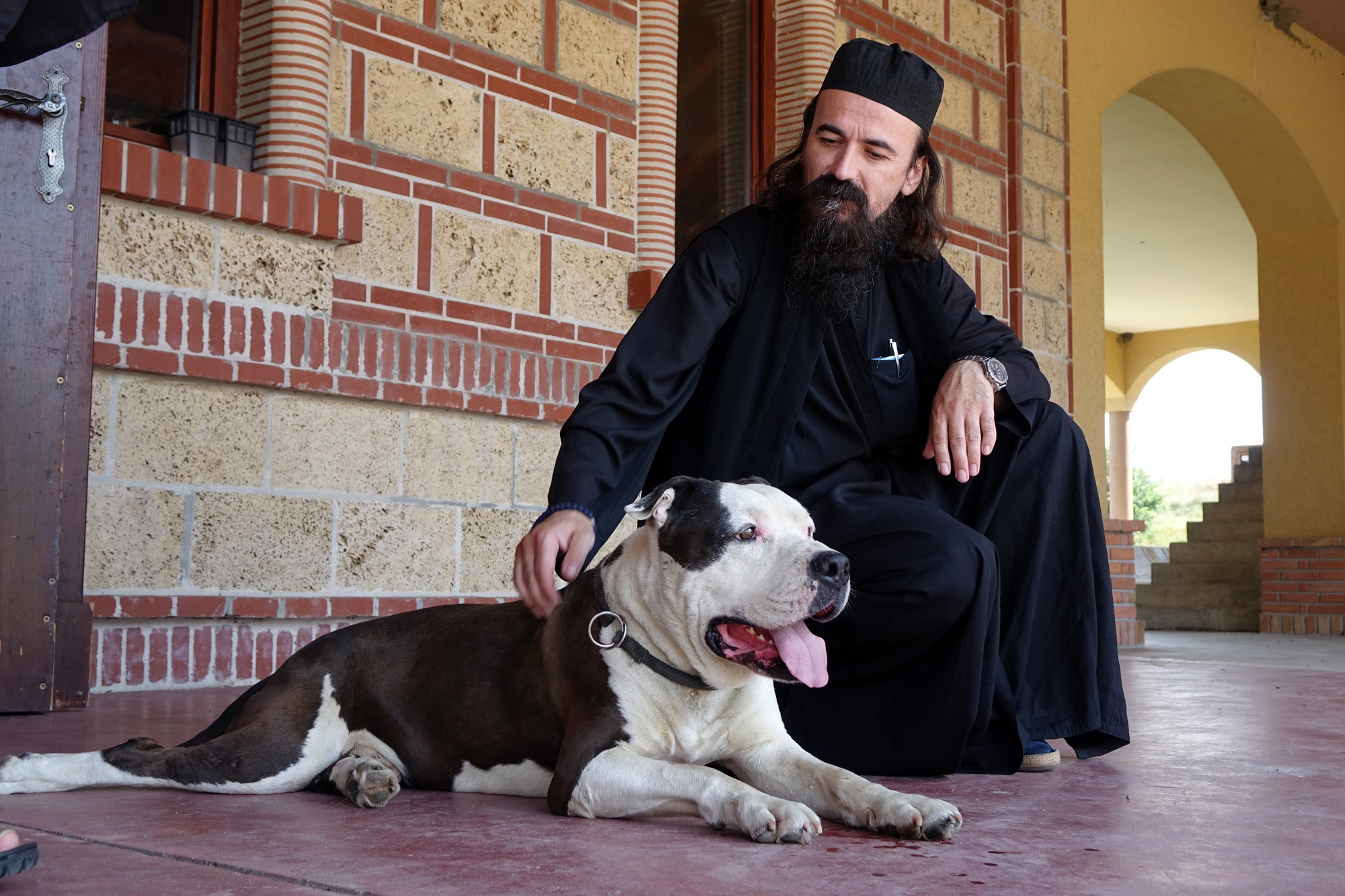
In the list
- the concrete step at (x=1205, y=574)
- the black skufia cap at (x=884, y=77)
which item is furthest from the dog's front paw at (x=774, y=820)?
the concrete step at (x=1205, y=574)

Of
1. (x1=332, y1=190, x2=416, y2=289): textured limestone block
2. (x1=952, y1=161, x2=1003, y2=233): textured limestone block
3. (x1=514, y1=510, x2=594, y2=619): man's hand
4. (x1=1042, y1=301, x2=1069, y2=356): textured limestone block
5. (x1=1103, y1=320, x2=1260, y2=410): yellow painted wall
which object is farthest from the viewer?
(x1=1103, y1=320, x2=1260, y2=410): yellow painted wall

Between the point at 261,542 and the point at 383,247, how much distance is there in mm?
1281

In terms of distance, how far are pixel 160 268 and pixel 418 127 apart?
4.28ft

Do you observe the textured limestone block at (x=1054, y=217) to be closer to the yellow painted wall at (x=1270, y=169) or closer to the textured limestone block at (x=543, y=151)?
the yellow painted wall at (x=1270, y=169)

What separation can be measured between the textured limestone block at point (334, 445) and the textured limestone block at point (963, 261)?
4.23 m

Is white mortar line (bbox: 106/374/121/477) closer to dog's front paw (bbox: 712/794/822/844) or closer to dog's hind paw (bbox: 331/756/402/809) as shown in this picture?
dog's hind paw (bbox: 331/756/402/809)

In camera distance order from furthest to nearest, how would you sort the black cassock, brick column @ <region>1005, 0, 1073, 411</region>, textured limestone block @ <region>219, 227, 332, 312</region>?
brick column @ <region>1005, 0, 1073, 411</region>, textured limestone block @ <region>219, 227, 332, 312</region>, the black cassock

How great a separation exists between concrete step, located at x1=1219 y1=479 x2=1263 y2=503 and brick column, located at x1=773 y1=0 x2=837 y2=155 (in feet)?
36.7

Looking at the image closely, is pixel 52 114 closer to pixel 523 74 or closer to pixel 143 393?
pixel 143 393

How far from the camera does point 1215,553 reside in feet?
51.0

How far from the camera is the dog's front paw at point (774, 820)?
2111 millimetres

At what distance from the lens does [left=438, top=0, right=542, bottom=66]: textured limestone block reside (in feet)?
17.6

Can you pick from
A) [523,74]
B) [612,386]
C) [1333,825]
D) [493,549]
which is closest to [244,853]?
[612,386]

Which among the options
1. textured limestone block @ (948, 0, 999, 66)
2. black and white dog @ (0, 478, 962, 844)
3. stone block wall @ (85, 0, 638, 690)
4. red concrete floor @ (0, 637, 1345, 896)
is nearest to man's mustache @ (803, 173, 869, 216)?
black and white dog @ (0, 478, 962, 844)
